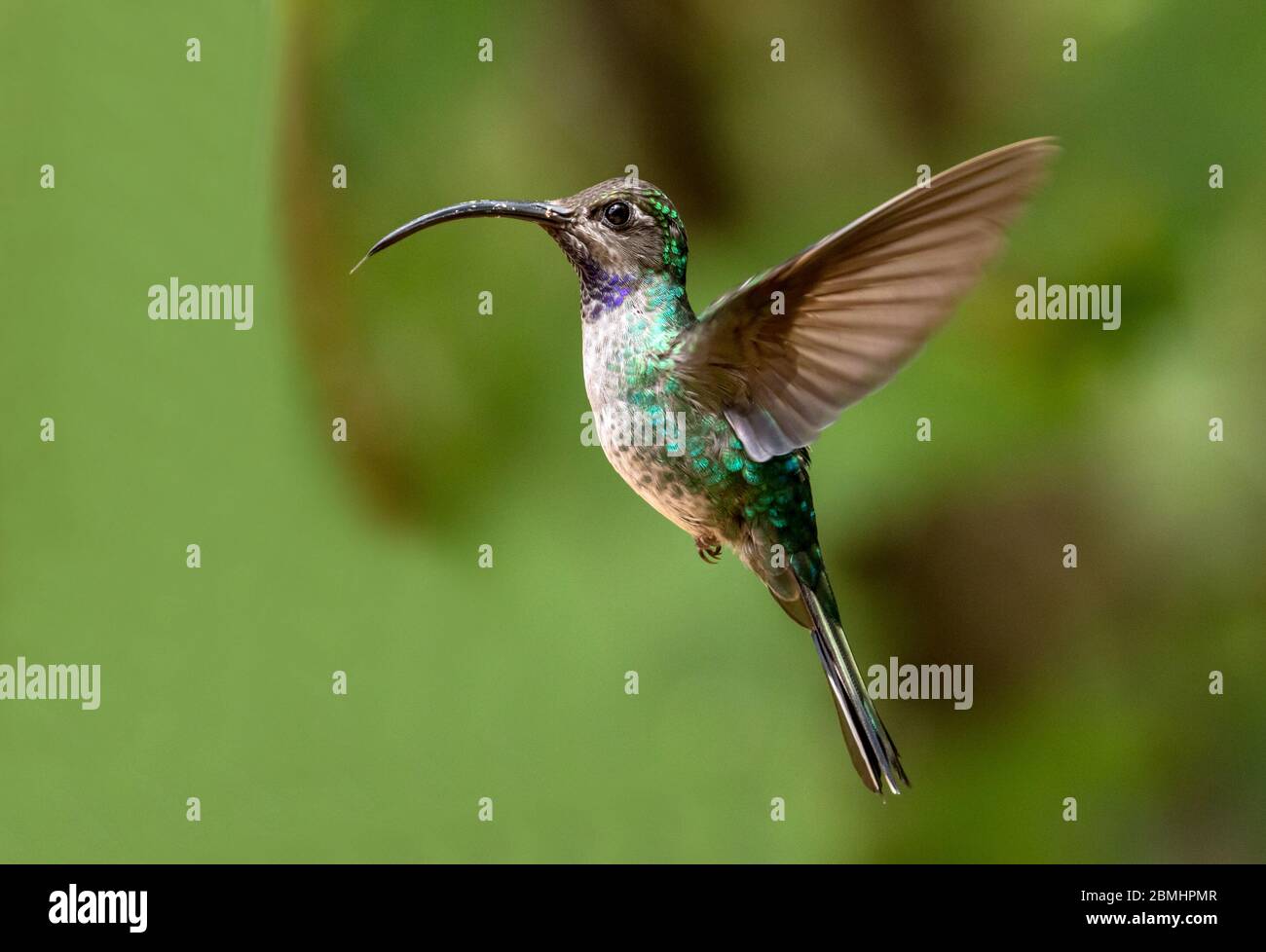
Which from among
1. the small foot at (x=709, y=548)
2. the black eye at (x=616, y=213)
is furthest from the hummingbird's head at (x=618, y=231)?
the small foot at (x=709, y=548)

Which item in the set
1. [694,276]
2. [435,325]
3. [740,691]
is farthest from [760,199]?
[740,691]

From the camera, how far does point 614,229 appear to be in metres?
0.62

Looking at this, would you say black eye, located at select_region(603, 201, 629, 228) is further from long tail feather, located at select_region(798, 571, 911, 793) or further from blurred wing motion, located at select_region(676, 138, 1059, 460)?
long tail feather, located at select_region(798, 571, 911, 793)

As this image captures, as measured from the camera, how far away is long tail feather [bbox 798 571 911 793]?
0.61 metres

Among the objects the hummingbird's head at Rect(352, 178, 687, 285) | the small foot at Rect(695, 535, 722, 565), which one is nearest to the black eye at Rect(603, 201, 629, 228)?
the hummingbird's head at Rect(352, 178, 687, 285)

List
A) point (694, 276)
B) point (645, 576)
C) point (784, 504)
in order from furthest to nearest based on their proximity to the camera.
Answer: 1. point (645, 576)
2. point (694, 276)
3. point (784, 504)

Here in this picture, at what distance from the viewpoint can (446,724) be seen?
1.27 m

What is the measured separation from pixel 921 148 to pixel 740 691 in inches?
22.7

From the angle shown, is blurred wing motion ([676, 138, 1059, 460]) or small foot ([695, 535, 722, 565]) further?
small foot ([695, 535, 722, 565])

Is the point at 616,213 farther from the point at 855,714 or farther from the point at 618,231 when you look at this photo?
the point at 855,714

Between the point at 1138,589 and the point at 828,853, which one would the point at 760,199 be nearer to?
the point at 1138,589

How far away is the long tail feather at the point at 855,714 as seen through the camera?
0.61 metres

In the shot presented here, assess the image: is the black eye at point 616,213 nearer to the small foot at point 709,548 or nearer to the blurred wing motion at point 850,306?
the blurred wing motion at point 850,306

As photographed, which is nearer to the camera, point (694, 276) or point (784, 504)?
point (784, 504)
